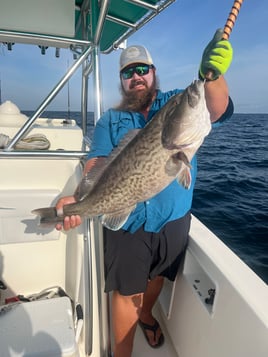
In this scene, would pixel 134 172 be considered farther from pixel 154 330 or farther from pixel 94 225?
pixel 154 330

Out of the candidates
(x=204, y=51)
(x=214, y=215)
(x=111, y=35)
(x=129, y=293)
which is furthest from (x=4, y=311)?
(x=214, y=215)

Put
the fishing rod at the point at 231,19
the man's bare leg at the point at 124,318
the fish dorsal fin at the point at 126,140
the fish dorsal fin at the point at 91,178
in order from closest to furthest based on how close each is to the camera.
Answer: the fishing rod at the point at 231,19
the fish dorsal fin at the point at 126,140
the fish dorsal fin at the point at 91,178
the man's bare leg at the point at 124,318

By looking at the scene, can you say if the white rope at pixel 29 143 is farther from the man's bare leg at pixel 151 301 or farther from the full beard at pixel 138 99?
the man's bare leg at pixel 151 301

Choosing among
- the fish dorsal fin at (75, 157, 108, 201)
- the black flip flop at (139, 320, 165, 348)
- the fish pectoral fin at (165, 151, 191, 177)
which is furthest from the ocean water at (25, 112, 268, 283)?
the fish pectoral fin at (165, 151, 191, 177)

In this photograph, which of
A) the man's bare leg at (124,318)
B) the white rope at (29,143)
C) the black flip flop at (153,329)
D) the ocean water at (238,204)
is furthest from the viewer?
the ocean water at (238,204)

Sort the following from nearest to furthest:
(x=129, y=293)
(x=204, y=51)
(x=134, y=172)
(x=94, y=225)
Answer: (x=204, y=51) < (x=134, y=172) < (x=129, y=293) < (x=94, y=225)

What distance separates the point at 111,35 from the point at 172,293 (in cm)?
399

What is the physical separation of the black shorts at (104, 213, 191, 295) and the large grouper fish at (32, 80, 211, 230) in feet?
1.14

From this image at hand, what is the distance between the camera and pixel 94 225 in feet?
8.92

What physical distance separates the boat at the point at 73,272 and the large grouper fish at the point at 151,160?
663 mm

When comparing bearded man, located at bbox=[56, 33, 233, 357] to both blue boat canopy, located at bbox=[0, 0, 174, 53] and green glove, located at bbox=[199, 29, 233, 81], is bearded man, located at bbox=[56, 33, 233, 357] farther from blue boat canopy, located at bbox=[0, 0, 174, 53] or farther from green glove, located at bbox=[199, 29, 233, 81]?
blue boat canopy, located at bbox=[0, 0, 174, 53]

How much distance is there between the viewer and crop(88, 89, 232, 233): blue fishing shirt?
2.26m

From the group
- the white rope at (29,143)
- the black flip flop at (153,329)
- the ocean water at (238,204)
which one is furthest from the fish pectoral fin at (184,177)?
the ocean water at (238,204)

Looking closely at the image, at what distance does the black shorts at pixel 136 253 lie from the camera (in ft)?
7.65
